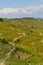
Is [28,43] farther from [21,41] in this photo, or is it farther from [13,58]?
[13,58]

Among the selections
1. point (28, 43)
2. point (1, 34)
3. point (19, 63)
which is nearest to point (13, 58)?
point (19, 63)

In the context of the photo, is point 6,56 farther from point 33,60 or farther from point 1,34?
point 1,34

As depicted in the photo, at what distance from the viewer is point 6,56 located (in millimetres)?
66750

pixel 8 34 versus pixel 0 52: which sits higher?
pixel 0 52

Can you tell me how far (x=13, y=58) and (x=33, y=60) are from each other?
5.45 metres

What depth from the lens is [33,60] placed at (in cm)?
6216

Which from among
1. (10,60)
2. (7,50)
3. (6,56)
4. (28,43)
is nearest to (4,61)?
(10,60)

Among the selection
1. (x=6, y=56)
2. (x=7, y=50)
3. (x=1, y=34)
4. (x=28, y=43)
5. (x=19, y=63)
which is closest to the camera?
(x=19, y=63)

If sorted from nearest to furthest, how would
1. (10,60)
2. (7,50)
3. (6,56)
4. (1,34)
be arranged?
(10,60)
(6,56)
(7,50)
(1,34)

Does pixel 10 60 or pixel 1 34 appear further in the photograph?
pixel 1 34

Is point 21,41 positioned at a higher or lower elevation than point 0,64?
lower

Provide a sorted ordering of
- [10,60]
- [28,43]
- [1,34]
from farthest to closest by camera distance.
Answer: [1,34] < [28,43] < [10,60]

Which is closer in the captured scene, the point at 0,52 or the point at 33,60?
the point at 33,60

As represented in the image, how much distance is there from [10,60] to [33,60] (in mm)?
5724
